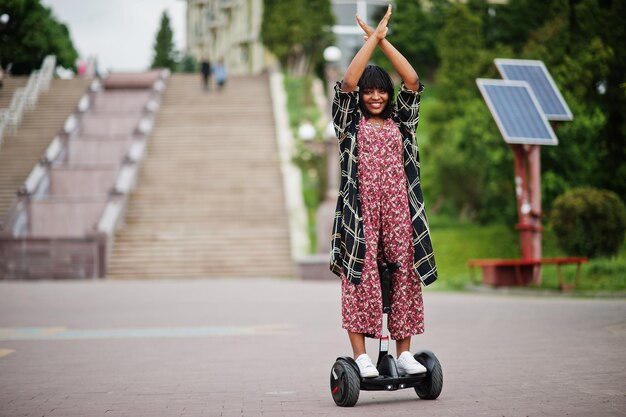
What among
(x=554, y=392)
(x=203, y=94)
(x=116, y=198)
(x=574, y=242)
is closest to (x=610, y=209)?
(x=574, y=242)

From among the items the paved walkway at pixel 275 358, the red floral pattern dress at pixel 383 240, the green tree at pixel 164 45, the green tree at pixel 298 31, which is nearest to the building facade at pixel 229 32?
the green tree at pixel 164 45

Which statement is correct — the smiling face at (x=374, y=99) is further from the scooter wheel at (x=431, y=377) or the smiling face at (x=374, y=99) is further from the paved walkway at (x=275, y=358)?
the paved walkway at (x=275, y=358)

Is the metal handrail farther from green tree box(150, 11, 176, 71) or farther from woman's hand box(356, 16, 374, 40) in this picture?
A: green tree box(150, 11, 176, 71)

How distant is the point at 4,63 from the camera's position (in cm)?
1150

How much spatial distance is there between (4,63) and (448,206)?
77.8 feet

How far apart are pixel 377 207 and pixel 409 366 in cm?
93

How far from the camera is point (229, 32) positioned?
70.9 metres

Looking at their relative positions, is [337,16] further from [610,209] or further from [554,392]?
[554,392]

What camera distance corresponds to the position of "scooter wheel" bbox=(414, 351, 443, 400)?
5676mm

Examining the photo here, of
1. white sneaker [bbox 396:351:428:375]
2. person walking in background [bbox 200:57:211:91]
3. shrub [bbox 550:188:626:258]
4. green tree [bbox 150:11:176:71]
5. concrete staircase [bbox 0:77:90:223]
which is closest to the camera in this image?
white sneaker [bbox 396:351:428:375]

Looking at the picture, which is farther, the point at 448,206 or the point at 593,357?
the point at 448,206

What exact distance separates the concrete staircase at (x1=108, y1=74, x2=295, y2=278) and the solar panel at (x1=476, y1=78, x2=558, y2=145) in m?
9.23

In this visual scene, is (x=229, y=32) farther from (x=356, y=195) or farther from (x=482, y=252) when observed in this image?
(x=356, y=195)

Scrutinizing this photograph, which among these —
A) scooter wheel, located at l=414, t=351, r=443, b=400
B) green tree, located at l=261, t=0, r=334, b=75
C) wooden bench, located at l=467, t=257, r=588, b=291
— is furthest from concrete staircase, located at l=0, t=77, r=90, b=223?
scooter wheel, located at l=414, t=351, r=443, b=400
